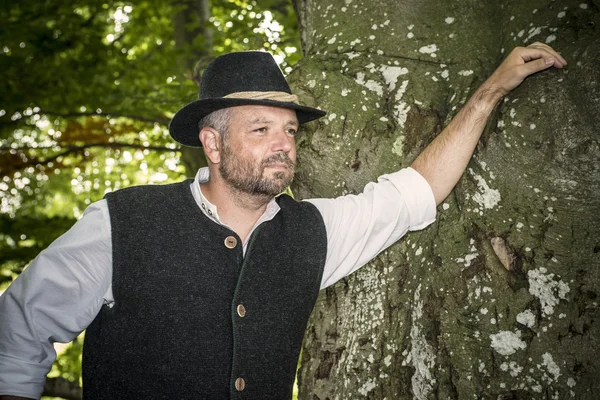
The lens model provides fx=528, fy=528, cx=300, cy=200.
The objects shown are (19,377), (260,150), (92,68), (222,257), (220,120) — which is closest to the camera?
(19,377)

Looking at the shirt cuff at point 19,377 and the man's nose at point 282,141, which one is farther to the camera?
the man's nose at point 282,141

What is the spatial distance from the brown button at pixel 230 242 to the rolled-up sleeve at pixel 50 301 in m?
0.46

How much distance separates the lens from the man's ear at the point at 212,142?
7.81ft

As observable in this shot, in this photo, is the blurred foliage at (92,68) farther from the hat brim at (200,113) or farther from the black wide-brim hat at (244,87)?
the black wide-brim hat at (244,87)

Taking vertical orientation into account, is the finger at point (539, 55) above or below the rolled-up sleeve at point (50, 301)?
above

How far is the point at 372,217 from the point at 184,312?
2.88 feet

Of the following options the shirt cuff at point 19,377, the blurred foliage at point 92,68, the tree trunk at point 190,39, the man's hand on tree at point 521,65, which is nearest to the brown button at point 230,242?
the shirt cuff at point 19,377

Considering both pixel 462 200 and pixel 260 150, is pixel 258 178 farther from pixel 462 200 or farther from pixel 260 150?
pixel 462 200

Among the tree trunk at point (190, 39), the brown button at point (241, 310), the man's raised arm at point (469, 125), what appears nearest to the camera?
the man's raised arm at point (469, 125)

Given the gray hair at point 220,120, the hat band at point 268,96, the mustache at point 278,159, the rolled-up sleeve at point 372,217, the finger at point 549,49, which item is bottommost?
the rolled-up sleeve at point 372,217

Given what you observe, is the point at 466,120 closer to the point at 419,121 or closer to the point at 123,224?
the point at 419,121

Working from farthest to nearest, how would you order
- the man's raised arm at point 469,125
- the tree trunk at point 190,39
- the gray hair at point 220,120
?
the tree trunk at point 190,39
the gray hair at point 220,120
the man's raised arm at point 469,125

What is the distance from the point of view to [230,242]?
2188 mm

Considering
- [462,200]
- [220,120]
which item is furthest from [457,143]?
[220,120]
